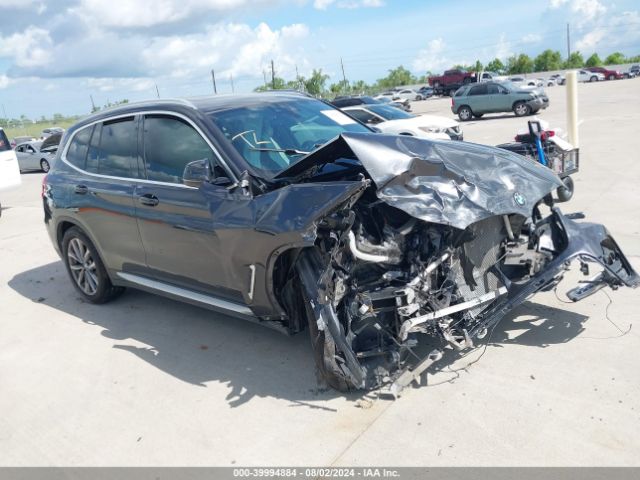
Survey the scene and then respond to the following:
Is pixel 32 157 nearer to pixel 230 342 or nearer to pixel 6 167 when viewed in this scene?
pixel 6 167

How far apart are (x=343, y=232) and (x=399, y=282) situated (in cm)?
53

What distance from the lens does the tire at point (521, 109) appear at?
25734 millimetres

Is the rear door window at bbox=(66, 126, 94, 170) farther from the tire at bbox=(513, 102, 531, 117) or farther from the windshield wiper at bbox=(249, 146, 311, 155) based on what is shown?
the tire at bbox=(513, 102, 531, 117)

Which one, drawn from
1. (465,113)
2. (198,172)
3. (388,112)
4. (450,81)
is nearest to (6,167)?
(388,112)

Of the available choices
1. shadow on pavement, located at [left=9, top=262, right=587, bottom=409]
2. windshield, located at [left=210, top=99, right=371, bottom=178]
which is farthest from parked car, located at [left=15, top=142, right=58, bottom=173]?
windshield, located at [left=210, top=99, right=371, bottom=178]

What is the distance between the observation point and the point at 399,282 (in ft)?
12.2

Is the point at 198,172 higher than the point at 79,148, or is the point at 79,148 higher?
the point at 79,148

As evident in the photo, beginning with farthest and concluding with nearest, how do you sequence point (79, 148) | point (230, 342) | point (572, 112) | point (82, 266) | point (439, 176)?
point (572, 112), point (82, 266), point (79, 148), point (230, 342), point (439, 176)

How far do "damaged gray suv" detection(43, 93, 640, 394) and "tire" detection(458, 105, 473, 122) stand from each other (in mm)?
23987

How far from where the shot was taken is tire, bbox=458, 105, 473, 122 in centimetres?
2761

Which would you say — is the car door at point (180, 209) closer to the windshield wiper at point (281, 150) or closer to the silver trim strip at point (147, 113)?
the silver trim strip at point (147, 113)

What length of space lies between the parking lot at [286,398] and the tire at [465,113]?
22.8 meters

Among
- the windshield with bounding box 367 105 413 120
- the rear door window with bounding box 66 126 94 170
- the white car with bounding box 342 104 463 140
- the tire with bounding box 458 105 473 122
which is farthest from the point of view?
the tire with bounding box 458 105 473 122

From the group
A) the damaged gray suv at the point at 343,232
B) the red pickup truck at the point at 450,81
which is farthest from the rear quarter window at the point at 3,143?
the red pickup truck at the point at 450,81
